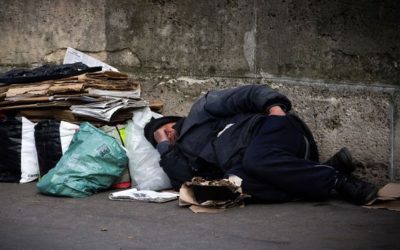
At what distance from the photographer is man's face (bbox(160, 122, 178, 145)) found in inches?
221

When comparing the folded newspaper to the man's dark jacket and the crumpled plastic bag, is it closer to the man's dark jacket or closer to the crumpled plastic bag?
the man's dark jacket

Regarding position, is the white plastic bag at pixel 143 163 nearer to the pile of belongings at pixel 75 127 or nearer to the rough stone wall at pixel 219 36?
the pile of belongings at pixel 75 127

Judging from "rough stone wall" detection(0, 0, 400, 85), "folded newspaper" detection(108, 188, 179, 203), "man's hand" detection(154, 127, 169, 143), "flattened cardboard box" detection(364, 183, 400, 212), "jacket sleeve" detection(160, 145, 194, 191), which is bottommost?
"folded newspaper" detection(108, 188, 179, 203)

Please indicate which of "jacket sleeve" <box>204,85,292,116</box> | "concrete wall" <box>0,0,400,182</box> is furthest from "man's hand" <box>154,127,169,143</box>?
"concrete wall" <box>0,0,400,182</box>

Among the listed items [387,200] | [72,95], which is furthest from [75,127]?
[387,200]

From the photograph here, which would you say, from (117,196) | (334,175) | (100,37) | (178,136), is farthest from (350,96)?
(100,37)

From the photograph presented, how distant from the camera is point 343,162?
515 cm

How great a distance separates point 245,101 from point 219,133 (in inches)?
12.1

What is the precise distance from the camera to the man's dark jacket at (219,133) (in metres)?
5.10

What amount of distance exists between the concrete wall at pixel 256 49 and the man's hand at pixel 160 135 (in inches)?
22.0

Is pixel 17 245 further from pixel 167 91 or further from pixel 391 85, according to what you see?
pixel 391 85

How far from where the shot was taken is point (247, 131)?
16.7 ft

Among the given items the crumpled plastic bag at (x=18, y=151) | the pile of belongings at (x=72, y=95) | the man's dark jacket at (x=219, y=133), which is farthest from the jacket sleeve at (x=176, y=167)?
the crumpled plastic bag at (x=18, y=151)

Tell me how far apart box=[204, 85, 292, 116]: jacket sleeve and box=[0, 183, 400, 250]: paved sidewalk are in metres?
0.73
